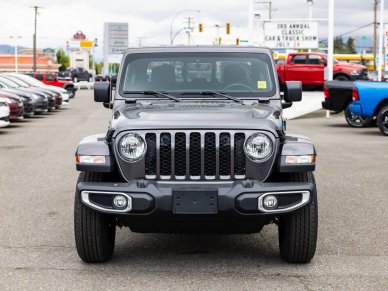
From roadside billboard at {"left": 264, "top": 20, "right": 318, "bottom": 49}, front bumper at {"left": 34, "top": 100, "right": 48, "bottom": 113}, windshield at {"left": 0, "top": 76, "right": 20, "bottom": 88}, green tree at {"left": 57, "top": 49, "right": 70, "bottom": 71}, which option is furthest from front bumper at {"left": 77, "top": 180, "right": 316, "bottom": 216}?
green tree at {"left": 57, "top": 49, "right": 70, "bottom": 71}

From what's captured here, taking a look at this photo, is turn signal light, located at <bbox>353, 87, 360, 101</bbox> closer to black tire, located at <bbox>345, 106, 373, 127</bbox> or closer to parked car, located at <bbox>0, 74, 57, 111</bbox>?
black tire, located at <bbox>345, 106, 373, 127</bbox>

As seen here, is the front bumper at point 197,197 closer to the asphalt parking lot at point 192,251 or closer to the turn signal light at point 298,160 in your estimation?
the turn signal light at point 298,160

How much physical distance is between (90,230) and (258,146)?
1.47 m

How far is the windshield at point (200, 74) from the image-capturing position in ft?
24.5

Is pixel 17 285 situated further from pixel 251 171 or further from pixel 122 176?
pixel 251 171

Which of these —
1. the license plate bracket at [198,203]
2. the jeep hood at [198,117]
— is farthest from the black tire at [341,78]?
the license plate bracket at [198,203]

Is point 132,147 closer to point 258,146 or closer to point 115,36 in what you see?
point 258,146

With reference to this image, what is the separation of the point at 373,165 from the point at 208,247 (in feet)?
23.0

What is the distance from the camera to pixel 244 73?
7570 mm

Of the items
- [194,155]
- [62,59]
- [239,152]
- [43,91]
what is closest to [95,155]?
[194,155]

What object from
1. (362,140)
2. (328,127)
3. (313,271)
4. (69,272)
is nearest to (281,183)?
(313,271)

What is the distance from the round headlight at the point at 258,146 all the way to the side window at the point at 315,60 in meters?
36.2

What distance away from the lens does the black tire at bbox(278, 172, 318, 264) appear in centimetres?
611

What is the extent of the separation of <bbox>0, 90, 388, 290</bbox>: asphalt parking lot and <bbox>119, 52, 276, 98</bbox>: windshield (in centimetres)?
142
